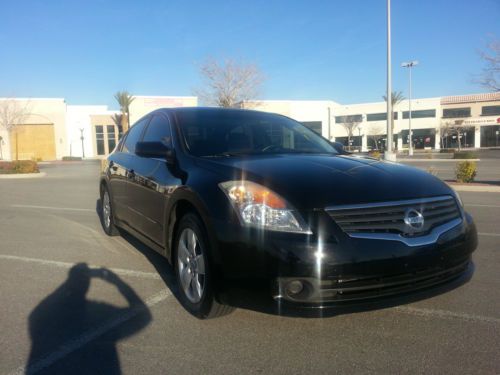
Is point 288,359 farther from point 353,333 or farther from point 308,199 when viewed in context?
point 308,199

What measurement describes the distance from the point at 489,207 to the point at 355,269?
7726 mm

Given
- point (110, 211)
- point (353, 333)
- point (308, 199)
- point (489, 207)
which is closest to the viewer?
point (308, 199)

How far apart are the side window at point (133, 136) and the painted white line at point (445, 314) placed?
3.46m

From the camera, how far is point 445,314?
10.7 feet

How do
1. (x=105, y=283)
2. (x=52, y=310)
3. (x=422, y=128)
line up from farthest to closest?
(x=422, y=128) → (x=105, y=283) → (x=52, y=310)

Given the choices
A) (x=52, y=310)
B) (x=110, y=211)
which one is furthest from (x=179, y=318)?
(x=110, y=211)

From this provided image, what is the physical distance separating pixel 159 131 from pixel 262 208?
2.17 metres

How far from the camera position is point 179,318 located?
10.7 ft

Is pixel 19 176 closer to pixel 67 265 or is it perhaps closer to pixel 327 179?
pixel 67 265

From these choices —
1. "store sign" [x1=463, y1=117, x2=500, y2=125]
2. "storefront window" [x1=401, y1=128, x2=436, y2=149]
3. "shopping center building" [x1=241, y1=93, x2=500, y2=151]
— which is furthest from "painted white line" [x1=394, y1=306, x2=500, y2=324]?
"storefront window" [x1=401, y1=128, x2=436, y2=149]

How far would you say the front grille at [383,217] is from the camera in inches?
104

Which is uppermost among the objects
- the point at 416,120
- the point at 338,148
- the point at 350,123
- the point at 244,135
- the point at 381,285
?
the point at 416,120

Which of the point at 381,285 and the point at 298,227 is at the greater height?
the point at 298,227

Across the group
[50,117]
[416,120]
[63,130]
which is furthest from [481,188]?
[416,120]
